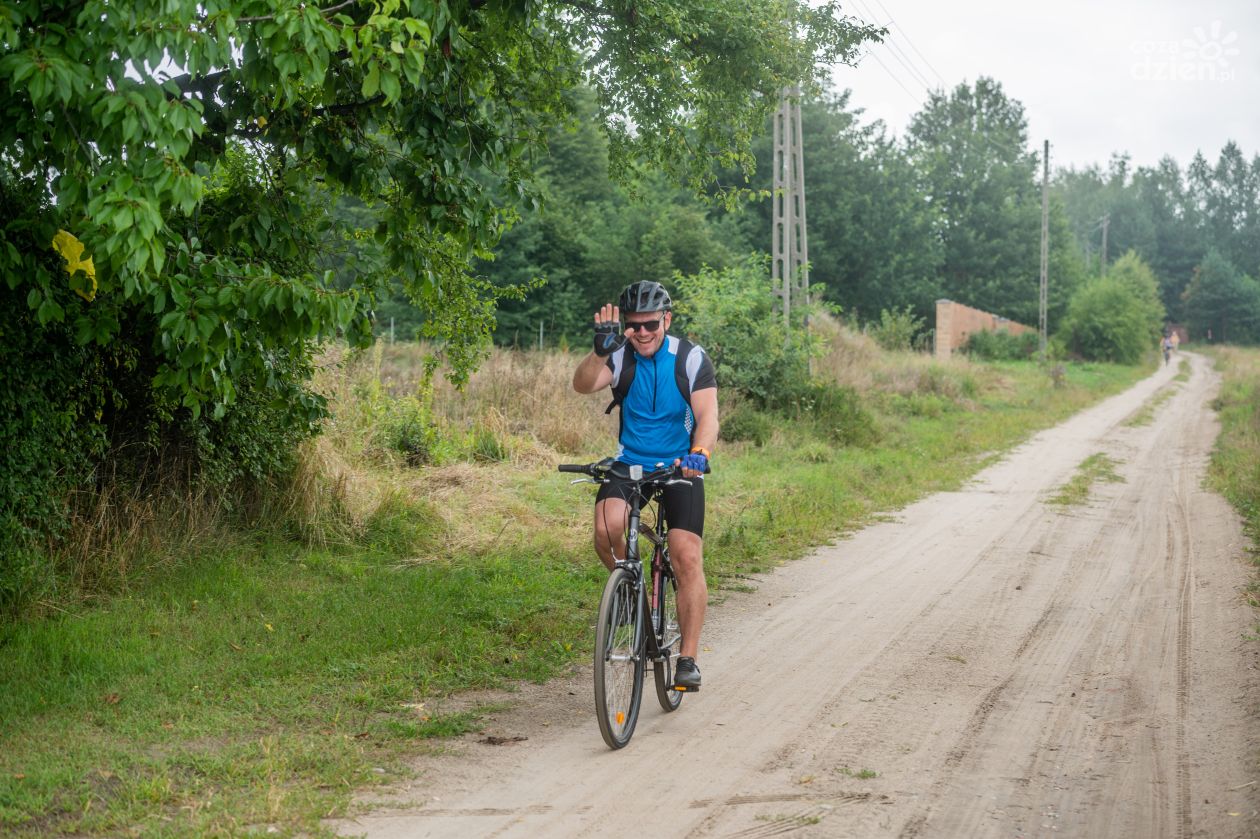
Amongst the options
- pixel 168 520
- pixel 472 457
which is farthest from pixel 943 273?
pixel 168 520

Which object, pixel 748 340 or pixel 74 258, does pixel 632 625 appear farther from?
pixel 748 340

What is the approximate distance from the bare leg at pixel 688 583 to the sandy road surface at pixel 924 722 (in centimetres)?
41

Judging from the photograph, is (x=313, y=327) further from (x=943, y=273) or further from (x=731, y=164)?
(x=943, y=273)

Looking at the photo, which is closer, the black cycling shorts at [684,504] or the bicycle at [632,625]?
the bicycle at [632,625]

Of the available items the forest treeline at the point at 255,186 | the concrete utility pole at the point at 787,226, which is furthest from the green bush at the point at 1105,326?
the forest treeline at the point at 255,186

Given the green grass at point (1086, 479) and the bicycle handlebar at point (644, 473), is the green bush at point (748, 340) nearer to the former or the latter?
the green grass at point (1086, 479)

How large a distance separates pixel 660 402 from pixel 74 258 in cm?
280

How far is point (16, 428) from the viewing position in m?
6.14

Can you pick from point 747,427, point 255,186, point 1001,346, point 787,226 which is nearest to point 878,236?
point 1001,346

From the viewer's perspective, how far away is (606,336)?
534 cm

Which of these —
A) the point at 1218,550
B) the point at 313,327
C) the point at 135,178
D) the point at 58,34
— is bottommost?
the point at 1218,550

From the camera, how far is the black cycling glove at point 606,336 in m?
5.34

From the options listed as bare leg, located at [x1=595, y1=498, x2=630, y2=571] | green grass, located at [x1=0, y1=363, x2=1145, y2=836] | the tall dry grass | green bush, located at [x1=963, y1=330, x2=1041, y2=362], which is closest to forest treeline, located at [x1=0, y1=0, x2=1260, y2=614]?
green grass, located at [x1=0, y1=363, x2=1145, y2=836]

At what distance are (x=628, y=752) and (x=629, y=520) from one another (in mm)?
1086
